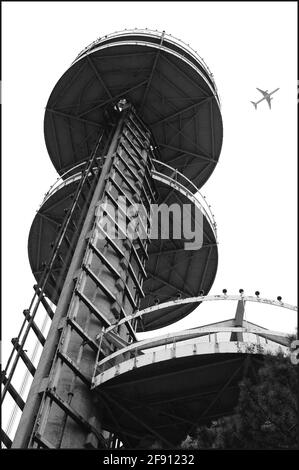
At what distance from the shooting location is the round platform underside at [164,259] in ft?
104

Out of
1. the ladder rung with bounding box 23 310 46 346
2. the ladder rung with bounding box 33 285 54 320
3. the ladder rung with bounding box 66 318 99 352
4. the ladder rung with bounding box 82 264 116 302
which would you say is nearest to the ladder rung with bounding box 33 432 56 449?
the ladder rung with bounding box 66 318 99 352

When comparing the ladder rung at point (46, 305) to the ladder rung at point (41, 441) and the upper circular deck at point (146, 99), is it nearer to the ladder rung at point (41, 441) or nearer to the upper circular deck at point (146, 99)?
the ladder rung at point (41, 441)

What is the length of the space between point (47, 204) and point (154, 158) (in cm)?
723

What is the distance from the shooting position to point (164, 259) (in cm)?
3359

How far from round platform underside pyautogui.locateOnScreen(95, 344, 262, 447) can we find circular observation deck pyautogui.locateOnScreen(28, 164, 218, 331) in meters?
12.6

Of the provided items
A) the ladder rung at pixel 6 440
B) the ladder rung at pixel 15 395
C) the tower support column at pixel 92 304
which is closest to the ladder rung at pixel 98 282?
the tower support column at pixel 92 304

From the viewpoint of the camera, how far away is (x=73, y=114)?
35.1 metres

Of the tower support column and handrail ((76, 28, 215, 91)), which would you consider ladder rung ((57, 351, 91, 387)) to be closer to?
the tower support column

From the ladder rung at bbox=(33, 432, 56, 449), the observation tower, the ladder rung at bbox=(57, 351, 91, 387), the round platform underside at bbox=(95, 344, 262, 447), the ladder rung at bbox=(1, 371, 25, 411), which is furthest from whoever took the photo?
the ladder rung at bbox=(57, 351, 91, 387)

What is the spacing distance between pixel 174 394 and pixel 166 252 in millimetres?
16289

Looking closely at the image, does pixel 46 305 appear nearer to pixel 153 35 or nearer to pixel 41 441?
pixel 41 441

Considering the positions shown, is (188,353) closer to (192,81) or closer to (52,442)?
(52,442)

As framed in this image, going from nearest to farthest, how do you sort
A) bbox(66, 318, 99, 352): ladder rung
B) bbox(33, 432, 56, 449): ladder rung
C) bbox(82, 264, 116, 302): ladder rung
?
1. bbox(33, 432, 56, 449): ladder rung
2. bbox(66, 318, 99, 352): ladder rung
3. bbox(82, 264, 116, 302): ladder rung

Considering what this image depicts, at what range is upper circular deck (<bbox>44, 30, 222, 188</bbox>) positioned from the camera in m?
33.0
